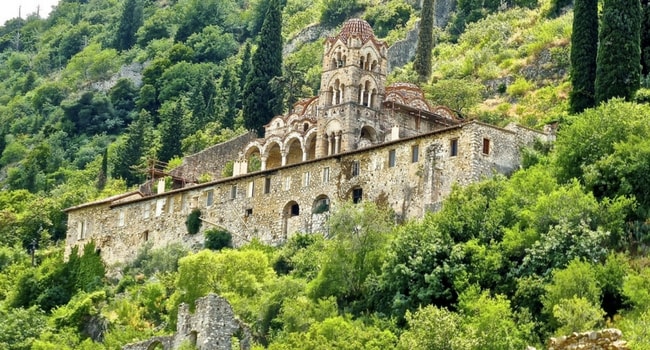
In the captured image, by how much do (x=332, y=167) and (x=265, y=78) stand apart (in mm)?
26735

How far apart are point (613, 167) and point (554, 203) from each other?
150 inches

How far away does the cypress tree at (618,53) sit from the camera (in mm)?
72062

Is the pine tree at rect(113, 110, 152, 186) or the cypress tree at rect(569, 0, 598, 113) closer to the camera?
the cypress tree at rect(569, 0, 598, 113)

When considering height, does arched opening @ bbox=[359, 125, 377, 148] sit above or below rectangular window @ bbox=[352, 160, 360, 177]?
above

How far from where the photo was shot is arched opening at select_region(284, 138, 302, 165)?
8688 cm

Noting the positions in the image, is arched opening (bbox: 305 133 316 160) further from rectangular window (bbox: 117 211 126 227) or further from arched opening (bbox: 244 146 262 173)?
rectangular window (bbox: 117 211 126 227)

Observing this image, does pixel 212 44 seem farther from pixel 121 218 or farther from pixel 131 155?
pixel 121 218

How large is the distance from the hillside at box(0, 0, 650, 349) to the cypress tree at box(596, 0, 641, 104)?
116 cm

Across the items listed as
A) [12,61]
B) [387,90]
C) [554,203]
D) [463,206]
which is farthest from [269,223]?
[12,61]

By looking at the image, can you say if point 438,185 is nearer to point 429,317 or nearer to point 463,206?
point 463,206

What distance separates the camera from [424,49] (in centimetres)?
10525

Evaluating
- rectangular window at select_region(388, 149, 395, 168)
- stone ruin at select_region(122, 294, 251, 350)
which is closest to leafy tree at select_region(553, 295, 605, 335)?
stone ruin at select_region(122, 294, 251, 350)

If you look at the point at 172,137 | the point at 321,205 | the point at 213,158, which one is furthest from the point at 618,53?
the point at 172,137

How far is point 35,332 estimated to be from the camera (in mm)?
75938
